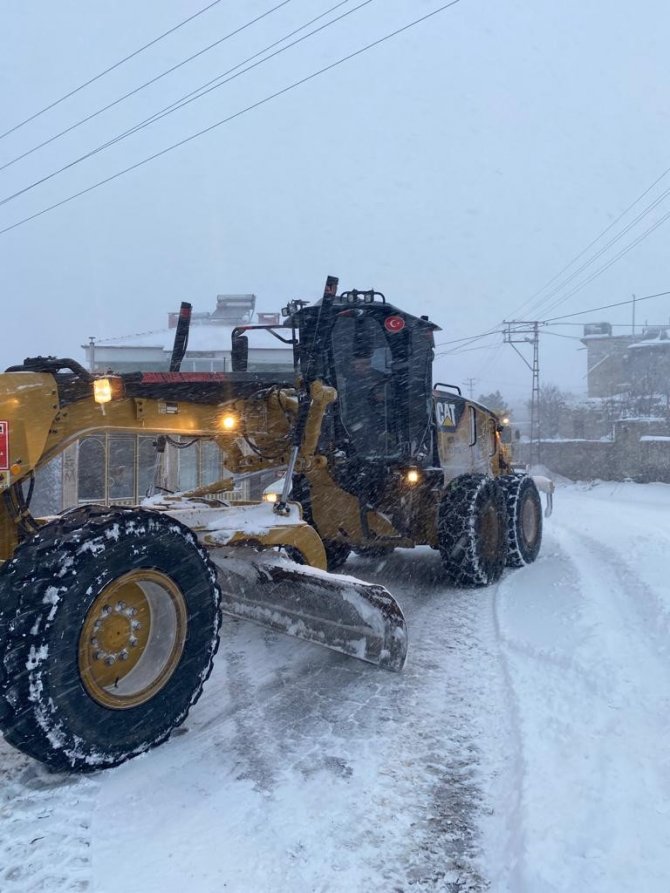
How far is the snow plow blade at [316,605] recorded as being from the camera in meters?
4.32

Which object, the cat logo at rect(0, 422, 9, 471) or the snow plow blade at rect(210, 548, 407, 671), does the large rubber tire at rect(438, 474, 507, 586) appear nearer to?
the snow plow blade at rect(210, 548, 407, 671)

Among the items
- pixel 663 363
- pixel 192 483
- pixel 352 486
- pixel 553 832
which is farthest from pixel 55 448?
pixel 663 363

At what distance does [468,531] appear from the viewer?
7215mm

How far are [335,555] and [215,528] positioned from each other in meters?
3.77

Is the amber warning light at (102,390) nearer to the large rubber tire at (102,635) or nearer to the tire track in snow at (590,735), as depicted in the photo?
the large rubber tire at (102,635)

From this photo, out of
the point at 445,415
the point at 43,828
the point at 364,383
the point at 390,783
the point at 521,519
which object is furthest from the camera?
the point at 521,519

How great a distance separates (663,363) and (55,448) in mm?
57790

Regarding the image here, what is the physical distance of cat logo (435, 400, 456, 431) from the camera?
7812mm

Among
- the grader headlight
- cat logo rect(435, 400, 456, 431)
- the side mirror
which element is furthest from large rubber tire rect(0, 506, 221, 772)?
cat logo rect(435, 400, 456, 431)

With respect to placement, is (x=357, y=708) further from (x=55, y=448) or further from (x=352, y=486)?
(x=352, y=486)

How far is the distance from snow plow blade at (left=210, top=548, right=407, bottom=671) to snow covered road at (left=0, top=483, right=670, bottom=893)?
29 centimetres

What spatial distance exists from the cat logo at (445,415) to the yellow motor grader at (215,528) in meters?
0.04

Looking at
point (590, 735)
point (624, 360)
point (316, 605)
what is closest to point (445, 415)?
point (316, 605)

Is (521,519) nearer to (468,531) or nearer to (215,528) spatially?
(468,531)
